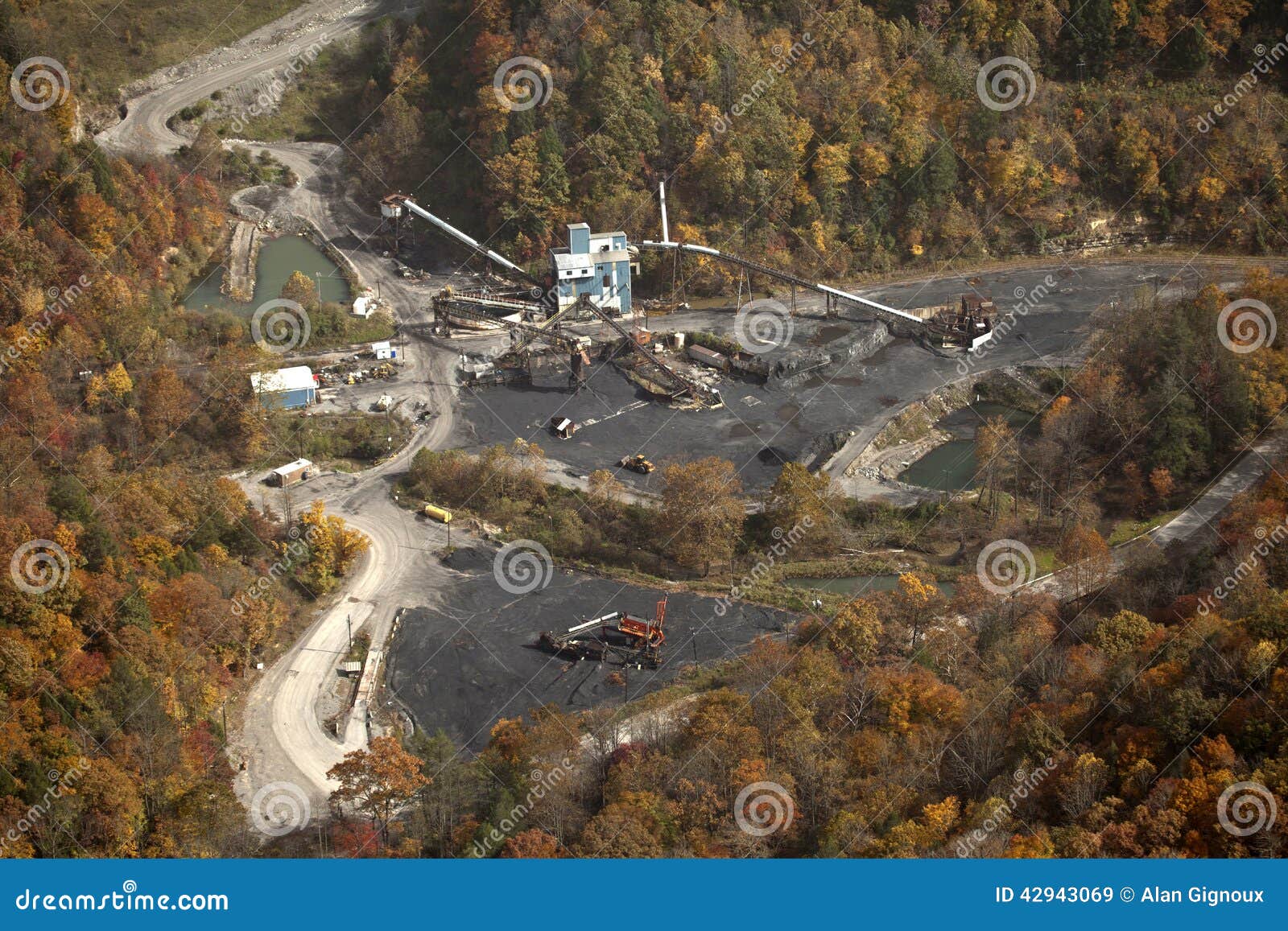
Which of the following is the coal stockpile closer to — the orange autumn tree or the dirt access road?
the orange autumn tree

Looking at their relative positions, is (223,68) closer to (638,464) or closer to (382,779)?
(638,464)

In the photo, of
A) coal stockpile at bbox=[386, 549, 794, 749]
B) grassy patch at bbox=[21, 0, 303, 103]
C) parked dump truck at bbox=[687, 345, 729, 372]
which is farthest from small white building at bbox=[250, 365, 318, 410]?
grassy patch at bbox=[21, 0, 303, 103]

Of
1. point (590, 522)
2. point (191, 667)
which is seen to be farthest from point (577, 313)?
point (191, 667)

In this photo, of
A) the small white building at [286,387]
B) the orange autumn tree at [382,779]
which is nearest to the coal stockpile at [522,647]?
the orange autumn tree at [382,779]

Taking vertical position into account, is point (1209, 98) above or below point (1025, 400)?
above

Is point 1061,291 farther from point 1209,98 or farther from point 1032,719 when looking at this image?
point 1032,719

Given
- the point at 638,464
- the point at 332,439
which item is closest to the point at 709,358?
the point at 638,464
